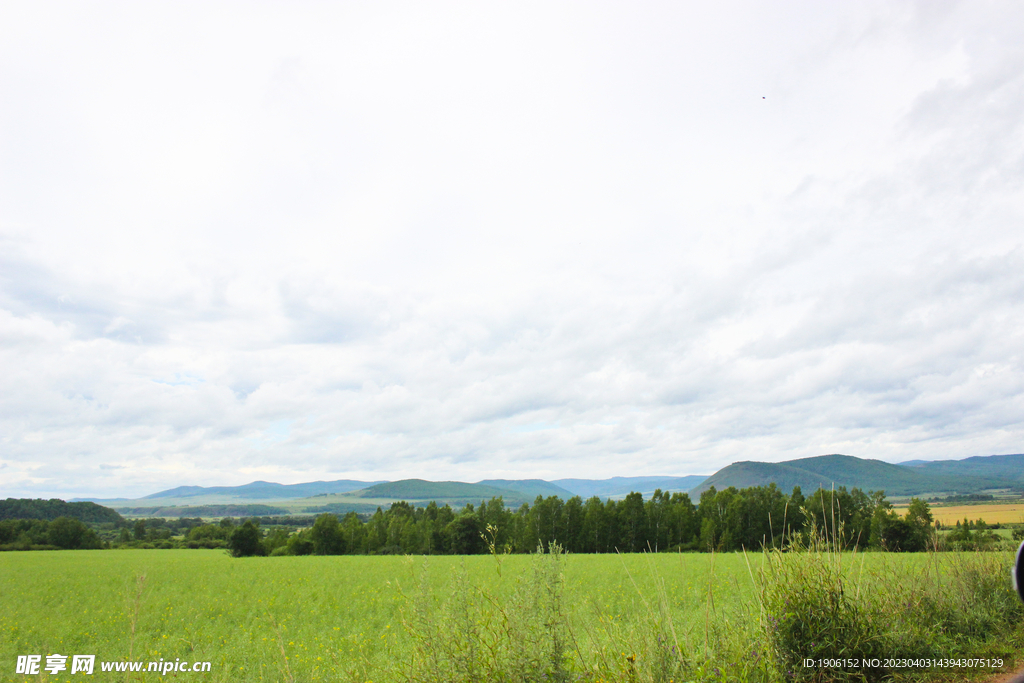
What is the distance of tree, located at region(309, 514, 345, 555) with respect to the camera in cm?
6981

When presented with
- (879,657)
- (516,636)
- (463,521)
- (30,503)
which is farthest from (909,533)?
(30,503)

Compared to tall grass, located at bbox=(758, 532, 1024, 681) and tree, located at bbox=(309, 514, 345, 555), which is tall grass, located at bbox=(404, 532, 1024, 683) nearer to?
tall grass, located at bbox=(758, 532, 1024, 681)

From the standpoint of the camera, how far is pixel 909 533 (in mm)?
48469

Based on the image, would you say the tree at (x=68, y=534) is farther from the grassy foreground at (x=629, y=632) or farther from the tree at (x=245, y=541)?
the grassy foreground at (x=629, y=632)

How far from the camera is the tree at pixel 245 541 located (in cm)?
6612

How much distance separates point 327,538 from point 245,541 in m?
10.3

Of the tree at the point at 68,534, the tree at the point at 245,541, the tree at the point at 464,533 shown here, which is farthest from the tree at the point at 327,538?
the tree at the point at 68,534

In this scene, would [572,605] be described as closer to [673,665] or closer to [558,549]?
[558,549]

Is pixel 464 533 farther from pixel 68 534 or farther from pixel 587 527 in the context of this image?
pixel 68 534

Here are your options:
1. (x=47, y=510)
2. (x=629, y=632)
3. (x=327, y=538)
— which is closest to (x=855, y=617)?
(x=629, y=632)

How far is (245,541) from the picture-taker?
66500mm

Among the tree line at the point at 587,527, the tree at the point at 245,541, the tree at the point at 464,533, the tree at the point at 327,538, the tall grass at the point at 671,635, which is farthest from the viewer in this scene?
the tree at the point at 327,538

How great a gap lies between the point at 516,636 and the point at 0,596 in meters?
32.6

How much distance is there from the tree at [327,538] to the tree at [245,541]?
6933 millimetres
